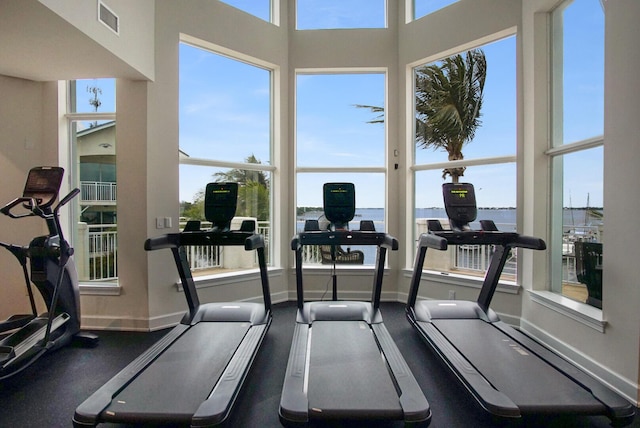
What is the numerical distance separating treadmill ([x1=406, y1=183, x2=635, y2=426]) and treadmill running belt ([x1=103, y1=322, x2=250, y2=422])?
1728 mm

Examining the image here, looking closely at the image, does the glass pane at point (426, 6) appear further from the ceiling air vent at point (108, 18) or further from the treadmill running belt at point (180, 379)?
the treadmill running belt at point (180, 379)

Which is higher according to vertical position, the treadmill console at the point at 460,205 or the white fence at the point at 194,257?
the treadmill console at the point at 460,205

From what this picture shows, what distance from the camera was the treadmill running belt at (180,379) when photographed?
1913 millimetres

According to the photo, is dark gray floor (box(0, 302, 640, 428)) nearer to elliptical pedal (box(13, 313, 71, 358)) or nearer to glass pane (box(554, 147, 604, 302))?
elliptical pedal (box(13, 313, 71, 358))

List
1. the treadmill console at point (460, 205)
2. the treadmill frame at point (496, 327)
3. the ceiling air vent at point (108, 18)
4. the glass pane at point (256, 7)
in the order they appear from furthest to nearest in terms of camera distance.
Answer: the glass pane at point (256, 7)
the treadmill console at point (460, 205)
the ceiling air vent at point (108, 18)
the treadmill frame at point (496, 327)

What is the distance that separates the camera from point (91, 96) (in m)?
3.89

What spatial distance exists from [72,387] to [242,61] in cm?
402

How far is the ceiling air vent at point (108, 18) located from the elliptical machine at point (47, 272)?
4.43 ft

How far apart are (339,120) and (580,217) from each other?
3.13m

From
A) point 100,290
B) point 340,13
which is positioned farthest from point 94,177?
point 340,13

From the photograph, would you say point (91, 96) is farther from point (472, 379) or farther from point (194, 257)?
point (472, 379)

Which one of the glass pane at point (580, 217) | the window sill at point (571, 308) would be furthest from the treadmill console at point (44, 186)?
the glass pane at point (580, 217)

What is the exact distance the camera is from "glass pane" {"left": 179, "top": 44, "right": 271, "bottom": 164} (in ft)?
13.6

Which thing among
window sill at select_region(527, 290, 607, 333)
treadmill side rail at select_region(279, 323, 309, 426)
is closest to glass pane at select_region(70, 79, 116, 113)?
treadmill side rail at select_region(279, 323, 309, 426)
